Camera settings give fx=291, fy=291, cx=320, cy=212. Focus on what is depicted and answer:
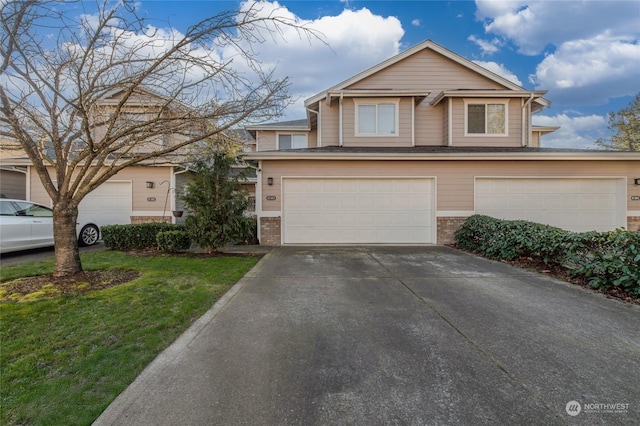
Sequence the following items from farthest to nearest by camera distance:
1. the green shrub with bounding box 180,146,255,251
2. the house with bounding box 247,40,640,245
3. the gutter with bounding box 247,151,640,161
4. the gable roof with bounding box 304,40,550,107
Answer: the gable roof with bounding box 304,40,550,107 < the house with bounding box 247,40,640,245 < the gutter with bounding box 247,151,640,161 < the green shrub with bounding box 180,146,255,251

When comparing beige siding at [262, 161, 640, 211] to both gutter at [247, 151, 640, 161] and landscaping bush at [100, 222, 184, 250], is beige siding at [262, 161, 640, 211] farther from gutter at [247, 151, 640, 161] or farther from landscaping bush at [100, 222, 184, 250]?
landscaping bush at [100, 222, 184, 250]

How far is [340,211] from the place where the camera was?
9.28m

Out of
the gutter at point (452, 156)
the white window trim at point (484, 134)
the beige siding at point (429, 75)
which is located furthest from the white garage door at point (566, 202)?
the beige siding at point (429, 75)

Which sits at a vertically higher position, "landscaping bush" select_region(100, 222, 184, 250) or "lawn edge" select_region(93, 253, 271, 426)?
"landscaping bush" select_region(100, 222, 184, 250)

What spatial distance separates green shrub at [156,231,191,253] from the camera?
770 cm

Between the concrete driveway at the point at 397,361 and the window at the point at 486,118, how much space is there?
311 inches

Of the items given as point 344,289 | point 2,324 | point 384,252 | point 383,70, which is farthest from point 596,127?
point 2,324

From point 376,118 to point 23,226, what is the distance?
11.0 m

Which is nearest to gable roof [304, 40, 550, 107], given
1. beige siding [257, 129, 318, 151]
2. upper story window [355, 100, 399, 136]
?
upper story window [355, 100, 399, 136]

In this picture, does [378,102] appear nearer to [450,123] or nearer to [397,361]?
[450,123]

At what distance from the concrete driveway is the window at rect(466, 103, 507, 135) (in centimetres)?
790

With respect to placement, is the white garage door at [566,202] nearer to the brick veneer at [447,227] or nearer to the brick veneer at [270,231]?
the brick veneer at [447,227]

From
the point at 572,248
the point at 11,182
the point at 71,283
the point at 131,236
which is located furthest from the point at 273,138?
the point at 572,248

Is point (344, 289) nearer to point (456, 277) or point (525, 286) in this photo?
point (456, 277)
